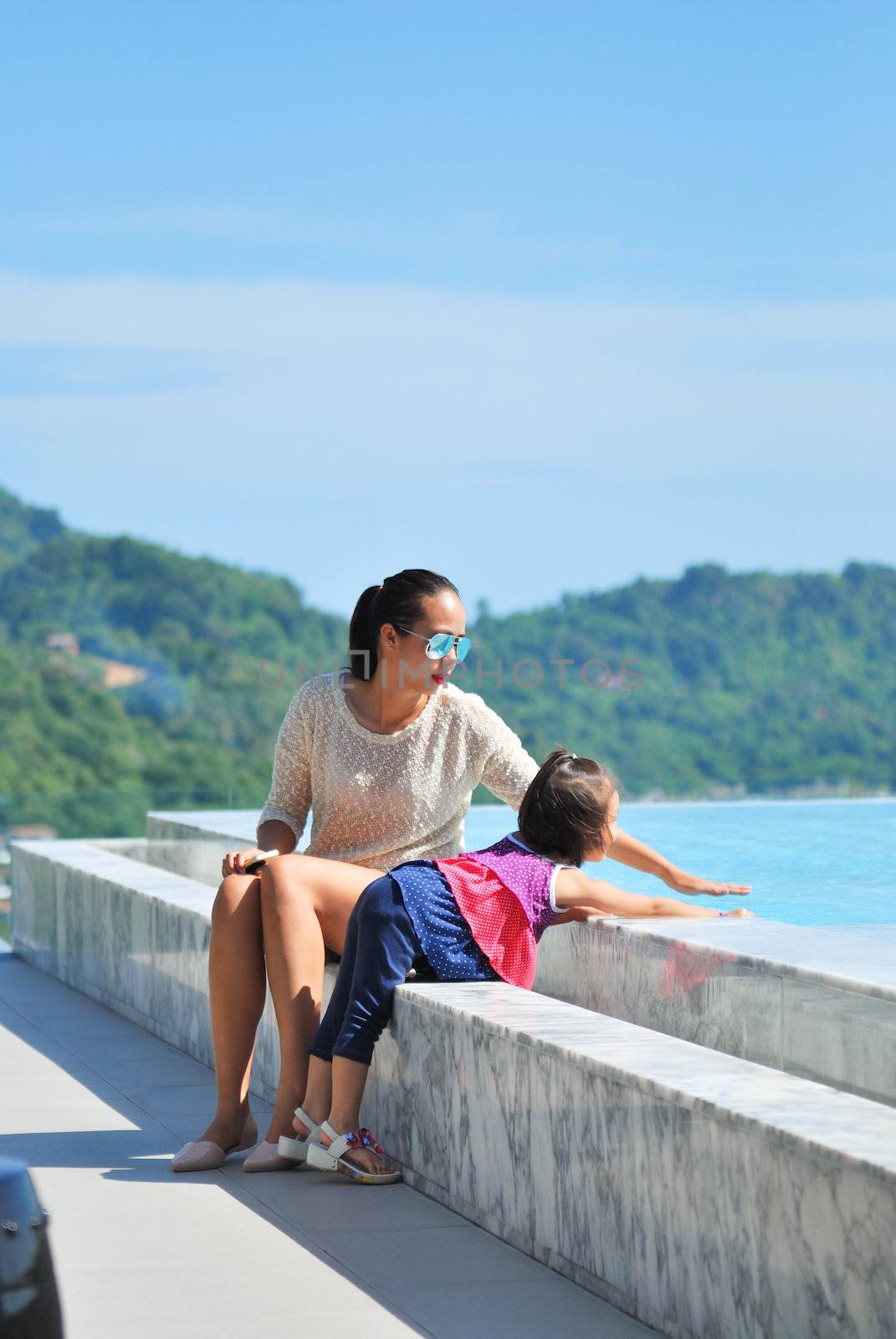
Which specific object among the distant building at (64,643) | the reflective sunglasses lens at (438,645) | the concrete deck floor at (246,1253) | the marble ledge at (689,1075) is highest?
the distant building at (64,643)

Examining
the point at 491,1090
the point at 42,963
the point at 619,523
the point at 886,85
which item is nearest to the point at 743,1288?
the point at 491,1090

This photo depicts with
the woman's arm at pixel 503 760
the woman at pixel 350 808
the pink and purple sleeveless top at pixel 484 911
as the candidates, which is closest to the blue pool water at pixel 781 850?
the woman's arm at pixel 503 760

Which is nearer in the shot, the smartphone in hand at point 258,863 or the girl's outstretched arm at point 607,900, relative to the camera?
the girl's outstretched arm at point 607,900

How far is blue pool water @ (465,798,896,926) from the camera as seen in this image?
571cm

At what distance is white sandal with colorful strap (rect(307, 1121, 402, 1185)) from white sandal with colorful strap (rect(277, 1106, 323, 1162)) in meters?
0.04

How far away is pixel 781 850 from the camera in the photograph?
7.49 metres

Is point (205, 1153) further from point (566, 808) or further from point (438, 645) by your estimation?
point (438, 645)

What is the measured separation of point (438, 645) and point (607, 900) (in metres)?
0.59

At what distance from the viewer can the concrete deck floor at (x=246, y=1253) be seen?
2.84 m

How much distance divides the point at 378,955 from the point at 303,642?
38991 mm

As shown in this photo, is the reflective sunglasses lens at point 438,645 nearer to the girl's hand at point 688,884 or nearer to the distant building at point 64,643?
the girl's hand at point 688,884

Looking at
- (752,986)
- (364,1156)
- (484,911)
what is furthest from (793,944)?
(364,1156)

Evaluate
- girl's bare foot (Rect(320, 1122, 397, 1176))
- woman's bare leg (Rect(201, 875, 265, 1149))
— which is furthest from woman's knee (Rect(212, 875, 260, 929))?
girl's bare foot (Rect(320, 1122, 397, 1176))

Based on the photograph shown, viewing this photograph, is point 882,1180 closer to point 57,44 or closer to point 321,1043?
point 321,1043
